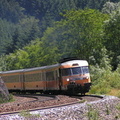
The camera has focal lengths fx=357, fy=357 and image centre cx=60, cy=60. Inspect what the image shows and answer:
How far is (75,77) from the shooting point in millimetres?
24906

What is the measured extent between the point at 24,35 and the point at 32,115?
15662 centimetres

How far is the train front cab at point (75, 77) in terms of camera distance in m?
24.7

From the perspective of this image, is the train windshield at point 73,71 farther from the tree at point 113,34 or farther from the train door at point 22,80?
the tree at point 113,34

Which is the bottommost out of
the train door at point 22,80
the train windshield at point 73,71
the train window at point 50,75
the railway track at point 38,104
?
the railway track at point 38,104

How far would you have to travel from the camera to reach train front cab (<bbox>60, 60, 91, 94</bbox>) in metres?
24.7

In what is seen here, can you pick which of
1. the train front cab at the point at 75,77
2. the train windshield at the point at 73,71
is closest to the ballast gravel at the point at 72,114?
the train front cab at the point at 75,77

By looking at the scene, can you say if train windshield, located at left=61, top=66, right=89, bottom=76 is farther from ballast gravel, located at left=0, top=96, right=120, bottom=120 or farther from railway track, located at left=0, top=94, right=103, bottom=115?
ballast gravel, located at left=0, top=96, right=120, bottom=120

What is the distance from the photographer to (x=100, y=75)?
33.9 metres

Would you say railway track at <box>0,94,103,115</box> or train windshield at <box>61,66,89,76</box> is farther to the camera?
train windshield at <box>61,66,89,76</box>

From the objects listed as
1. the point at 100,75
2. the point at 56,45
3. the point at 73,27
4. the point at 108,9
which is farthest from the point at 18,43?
the point at 100,75

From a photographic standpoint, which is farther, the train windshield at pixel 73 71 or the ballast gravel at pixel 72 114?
the train windshield at pixel 73 71

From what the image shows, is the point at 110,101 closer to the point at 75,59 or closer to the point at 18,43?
the point at 75,59

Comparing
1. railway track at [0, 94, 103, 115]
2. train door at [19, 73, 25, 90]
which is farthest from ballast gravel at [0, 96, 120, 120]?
train door at [19, 73, 25, 90]

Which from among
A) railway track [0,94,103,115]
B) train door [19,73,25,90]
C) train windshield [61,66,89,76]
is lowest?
railway track [0,94,103,115]
